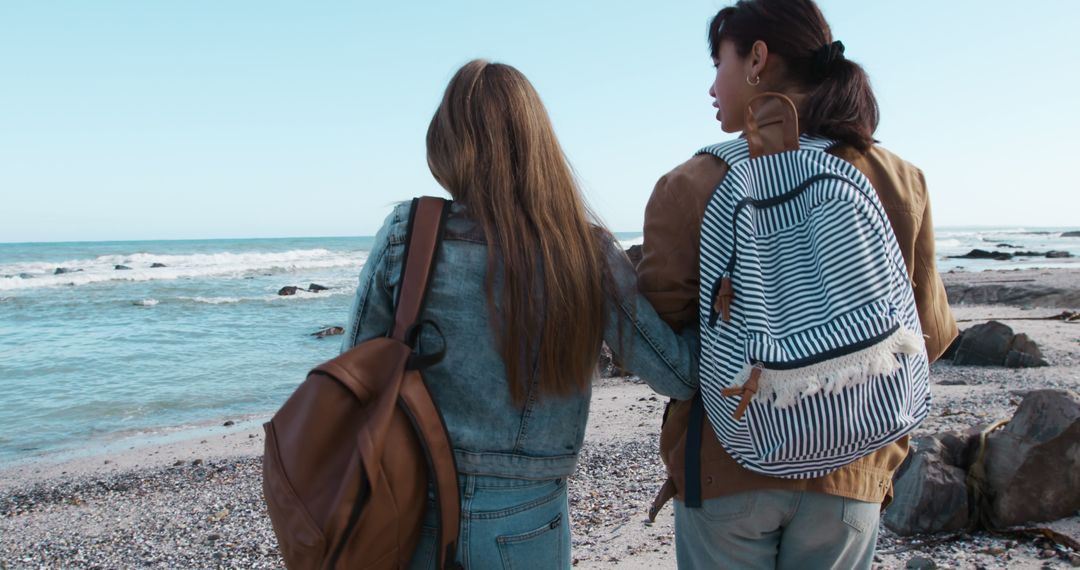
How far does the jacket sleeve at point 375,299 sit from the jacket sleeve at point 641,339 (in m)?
0.51

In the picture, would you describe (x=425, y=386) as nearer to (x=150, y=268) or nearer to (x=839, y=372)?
(x=839, y=372)

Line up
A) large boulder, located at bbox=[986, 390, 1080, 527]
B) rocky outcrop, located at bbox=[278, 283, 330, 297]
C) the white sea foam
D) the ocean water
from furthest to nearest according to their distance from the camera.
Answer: rocky outcrop, located at bbox=[278, 283, 330, 297] → the white sea foam → the ocean water → large boulder, located at bbox=[986, 390, 1080, 527]

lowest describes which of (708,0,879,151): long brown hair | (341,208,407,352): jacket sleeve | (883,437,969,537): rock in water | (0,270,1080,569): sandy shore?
(0,270,1080,569): sandy shore

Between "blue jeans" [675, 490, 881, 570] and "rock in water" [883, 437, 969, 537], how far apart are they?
2.14 metres

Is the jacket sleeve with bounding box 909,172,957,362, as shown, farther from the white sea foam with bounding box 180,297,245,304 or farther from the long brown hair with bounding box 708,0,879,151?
the white sea foam with bounding box 180,297,245,304

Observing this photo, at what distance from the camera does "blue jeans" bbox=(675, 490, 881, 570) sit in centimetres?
161

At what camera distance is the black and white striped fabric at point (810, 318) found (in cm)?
143

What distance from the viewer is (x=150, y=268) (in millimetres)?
35500

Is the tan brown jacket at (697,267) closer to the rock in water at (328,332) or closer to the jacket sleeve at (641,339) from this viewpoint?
the jacket sleeve at (641,339)

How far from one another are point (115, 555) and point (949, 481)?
4.78 m

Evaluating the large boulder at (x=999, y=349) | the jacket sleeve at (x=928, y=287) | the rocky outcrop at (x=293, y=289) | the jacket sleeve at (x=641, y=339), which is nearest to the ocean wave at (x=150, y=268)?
the rocky outcrop at (x=293, y=289)

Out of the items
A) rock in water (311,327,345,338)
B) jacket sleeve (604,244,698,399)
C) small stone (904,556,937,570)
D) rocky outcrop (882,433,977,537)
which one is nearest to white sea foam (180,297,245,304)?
rock in water (311,327,345,338)

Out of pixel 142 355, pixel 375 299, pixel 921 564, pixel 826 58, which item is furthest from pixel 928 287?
pixel 142 355

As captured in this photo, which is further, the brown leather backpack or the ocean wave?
the ocean wave
